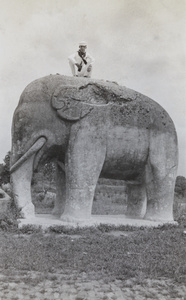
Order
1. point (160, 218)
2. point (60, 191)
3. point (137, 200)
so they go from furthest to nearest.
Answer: point (137, 200), point (60, 191), point (160, 218)

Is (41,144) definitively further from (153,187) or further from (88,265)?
(88,265)

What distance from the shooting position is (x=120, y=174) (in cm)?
827

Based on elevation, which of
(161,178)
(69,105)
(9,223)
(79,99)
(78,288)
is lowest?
(78,288)

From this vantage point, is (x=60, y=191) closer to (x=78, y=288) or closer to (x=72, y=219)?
(x=72, y=219)

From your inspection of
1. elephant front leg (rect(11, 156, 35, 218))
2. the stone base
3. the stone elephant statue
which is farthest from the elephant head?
the stone base

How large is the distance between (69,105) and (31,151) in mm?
1135

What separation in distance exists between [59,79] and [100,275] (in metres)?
4.46

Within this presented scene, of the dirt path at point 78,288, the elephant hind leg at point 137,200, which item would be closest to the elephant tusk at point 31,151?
the elephant hind leg at point 137,200

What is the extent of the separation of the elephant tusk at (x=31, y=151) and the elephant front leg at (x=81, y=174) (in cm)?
55

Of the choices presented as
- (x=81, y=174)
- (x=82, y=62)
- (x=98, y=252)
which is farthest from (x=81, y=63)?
(x=98, y=252)

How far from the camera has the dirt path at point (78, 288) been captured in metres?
3.81

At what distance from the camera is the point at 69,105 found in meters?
7.54

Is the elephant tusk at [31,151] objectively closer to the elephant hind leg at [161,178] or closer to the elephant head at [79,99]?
the elephant head at [79,99]

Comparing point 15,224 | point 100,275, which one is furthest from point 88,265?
point 15,224
